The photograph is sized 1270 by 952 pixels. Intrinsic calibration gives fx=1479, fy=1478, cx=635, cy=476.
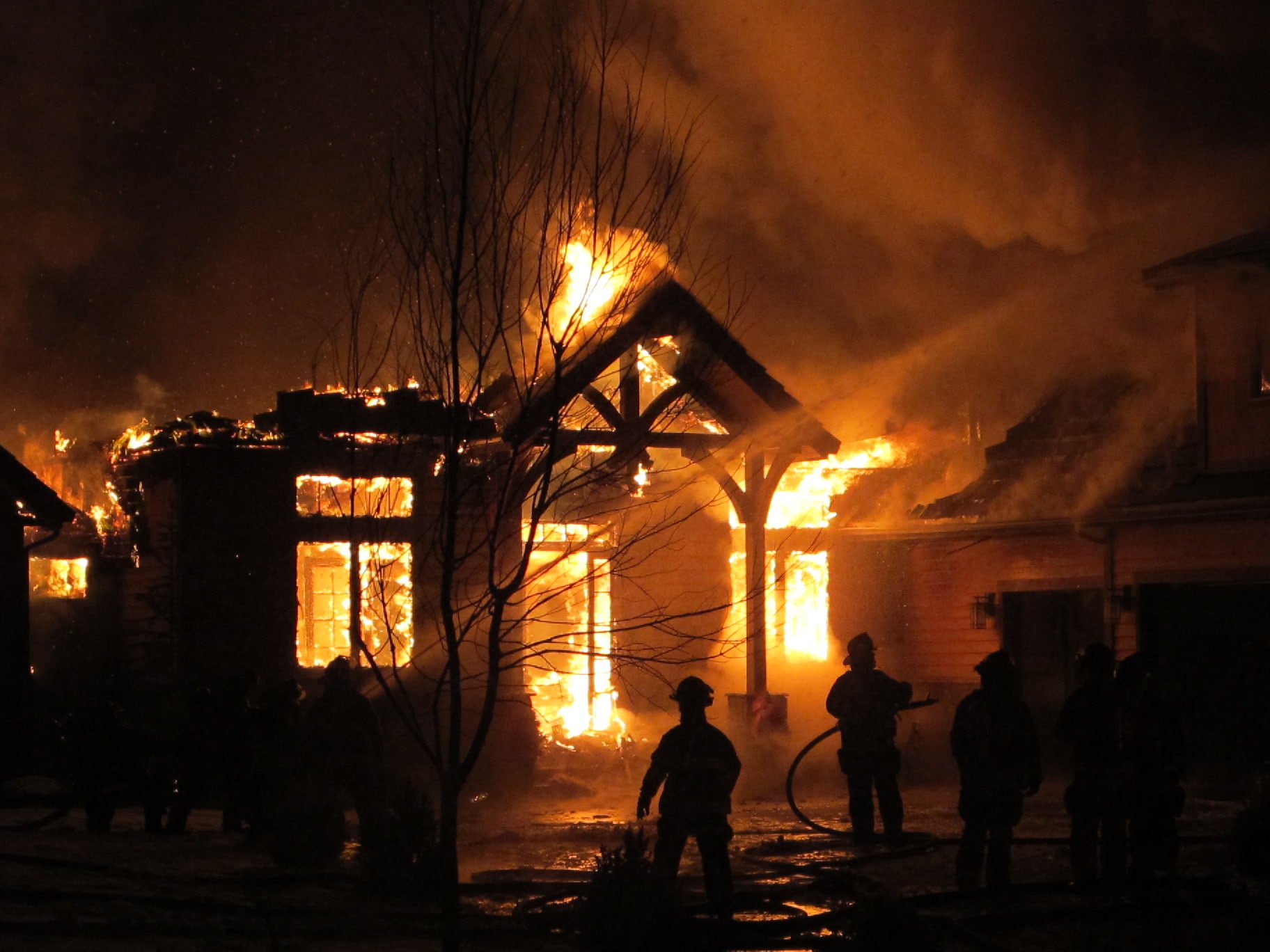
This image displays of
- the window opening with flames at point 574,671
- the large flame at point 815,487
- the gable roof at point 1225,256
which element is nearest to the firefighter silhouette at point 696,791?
the window opening with flames at point 574,671

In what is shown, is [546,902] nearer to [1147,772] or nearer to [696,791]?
[696,791]

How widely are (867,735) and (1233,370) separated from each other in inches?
261

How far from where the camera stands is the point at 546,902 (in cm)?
898

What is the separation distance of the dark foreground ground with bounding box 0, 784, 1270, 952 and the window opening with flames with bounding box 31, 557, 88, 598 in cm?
1083

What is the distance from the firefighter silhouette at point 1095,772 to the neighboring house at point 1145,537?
630 cm

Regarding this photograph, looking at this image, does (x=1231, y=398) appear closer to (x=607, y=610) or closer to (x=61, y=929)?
(x=607, y=610)

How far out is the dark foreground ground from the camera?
776 centimetres

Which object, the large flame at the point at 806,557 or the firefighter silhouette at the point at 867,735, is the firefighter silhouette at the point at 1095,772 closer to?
the firefighter silhouette at the point at 867,735

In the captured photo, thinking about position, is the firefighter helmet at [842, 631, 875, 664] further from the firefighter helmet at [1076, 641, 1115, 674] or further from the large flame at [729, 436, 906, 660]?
the large flame at [729, 436, 906, 660]

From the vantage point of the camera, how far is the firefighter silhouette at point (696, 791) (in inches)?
337

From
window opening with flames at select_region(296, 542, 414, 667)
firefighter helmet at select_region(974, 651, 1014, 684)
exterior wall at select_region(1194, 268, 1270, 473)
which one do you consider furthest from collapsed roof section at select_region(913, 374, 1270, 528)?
window opening with flames at select_region(296, 542, 414, 667)

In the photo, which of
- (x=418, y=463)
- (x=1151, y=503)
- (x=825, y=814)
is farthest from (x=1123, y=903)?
(x=418, y=463)

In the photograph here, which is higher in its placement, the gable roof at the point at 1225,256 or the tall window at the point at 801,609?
the gable roof at the point at 1225,256

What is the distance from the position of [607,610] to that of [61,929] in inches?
502
